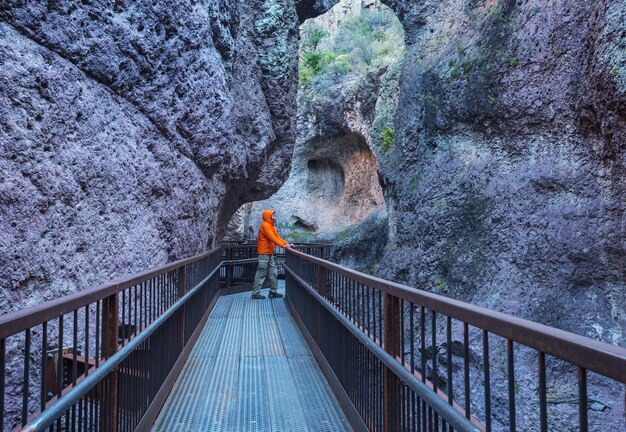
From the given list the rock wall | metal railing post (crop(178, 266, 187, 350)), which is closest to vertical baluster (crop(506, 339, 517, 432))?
the rock wall

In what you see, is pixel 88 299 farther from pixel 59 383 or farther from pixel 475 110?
pixel 475 110

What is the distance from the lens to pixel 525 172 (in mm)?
9375

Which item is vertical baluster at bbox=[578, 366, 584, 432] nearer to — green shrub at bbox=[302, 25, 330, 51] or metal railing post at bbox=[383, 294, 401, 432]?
metal railing post at bbox=[383, 294, 401, 432]

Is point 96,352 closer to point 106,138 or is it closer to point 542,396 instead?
point 542,396

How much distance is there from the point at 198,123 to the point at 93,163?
11.0 ft

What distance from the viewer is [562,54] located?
873 centimetres

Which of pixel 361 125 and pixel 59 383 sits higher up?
pixel 361 125

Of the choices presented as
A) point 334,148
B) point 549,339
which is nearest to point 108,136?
point 549,339

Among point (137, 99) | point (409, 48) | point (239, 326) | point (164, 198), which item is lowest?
point (239, 326)

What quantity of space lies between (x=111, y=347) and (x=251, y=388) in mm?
2268

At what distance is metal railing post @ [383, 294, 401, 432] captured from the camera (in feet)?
9.53

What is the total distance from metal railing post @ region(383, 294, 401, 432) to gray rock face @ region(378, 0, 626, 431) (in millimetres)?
5384

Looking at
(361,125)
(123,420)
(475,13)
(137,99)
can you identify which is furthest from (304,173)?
(123,420)

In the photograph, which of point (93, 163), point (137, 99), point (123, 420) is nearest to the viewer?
point (123, 420)
